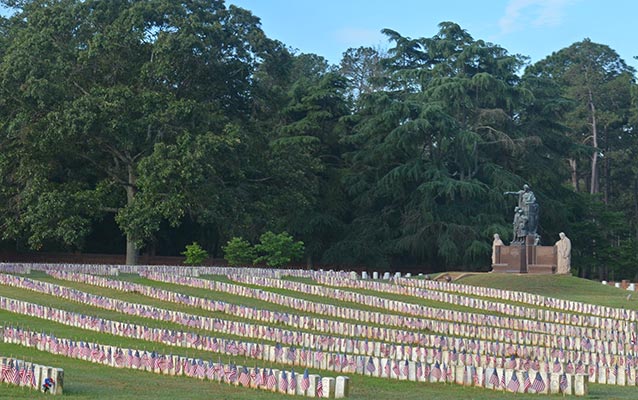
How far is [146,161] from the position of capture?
52.8 meters

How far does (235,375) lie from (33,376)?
3.55 m

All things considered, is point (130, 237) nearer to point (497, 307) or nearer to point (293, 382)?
point (497, 307)

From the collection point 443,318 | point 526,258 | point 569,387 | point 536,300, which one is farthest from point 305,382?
point 526,258

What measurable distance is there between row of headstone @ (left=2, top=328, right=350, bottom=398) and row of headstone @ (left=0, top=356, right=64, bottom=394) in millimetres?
16

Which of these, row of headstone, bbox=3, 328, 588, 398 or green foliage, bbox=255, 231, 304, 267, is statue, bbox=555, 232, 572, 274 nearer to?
green foliage, bbox=255, 231, 304, 267

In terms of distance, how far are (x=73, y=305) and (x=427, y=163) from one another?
37.8m

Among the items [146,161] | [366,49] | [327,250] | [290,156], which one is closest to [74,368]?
[146,161]

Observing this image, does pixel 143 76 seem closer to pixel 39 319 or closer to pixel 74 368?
pixel 39 319

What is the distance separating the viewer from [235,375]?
59.5ft

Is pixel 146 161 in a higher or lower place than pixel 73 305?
higher

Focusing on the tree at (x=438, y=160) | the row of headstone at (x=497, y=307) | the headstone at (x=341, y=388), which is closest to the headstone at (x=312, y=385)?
the headstone at (x=341, y=388)

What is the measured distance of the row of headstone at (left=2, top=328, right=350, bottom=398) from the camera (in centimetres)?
1642

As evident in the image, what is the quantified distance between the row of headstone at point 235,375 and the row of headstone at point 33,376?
2 cm

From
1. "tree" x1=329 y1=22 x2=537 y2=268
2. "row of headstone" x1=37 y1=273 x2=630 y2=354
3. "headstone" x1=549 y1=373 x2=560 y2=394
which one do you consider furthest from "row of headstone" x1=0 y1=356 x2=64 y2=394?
"tree" x1=329 y1=22 x2=537 y2=268
